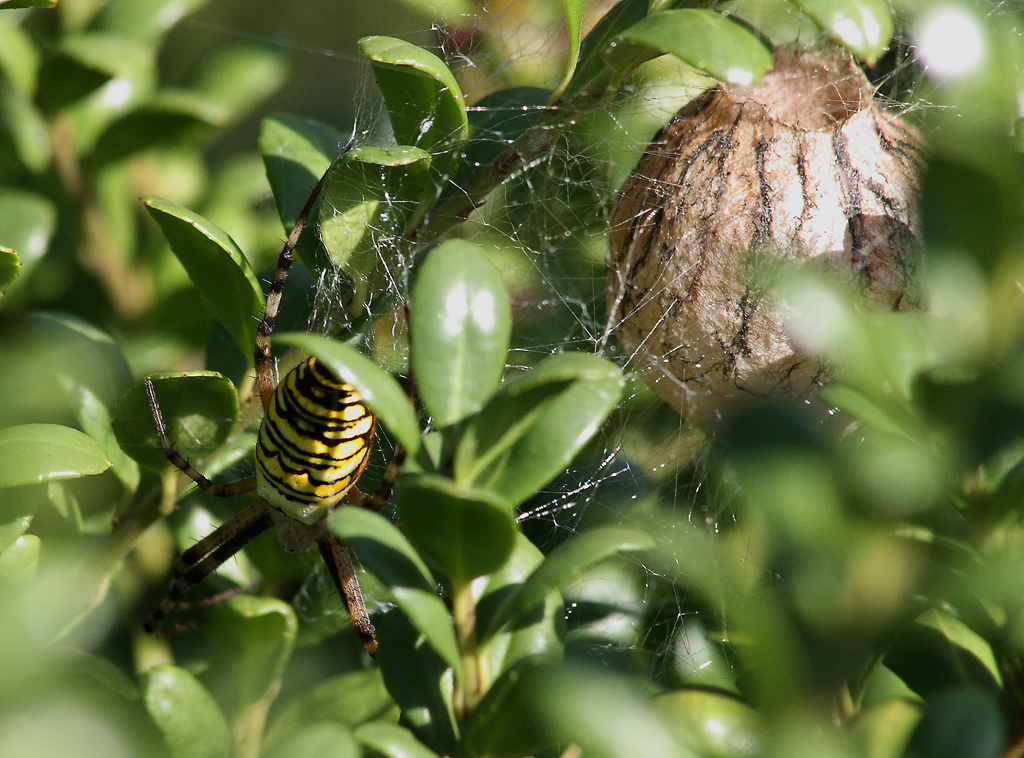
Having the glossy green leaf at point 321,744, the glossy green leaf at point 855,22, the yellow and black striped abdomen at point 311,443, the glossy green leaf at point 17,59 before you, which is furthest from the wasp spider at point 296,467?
the glossy green leaf at point 17,59

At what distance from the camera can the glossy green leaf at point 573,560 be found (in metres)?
0.35

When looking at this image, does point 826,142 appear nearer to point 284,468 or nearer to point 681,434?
point 681,434

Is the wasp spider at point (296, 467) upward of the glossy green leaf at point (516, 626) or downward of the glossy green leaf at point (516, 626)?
downward

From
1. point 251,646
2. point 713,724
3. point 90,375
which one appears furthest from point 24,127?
point 713,724

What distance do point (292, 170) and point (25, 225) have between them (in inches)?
14.7

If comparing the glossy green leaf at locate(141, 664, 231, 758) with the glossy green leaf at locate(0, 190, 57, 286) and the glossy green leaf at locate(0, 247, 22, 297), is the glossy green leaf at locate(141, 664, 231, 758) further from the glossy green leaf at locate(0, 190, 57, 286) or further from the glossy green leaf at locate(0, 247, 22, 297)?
the glossy green leaf at locate(0, 190, 57, 286)

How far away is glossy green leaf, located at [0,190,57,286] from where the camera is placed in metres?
0.79

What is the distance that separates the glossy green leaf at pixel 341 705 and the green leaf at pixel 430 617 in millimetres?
218

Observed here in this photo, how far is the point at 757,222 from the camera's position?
0.57 m

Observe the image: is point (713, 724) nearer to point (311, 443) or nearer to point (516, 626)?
point (516, 626)

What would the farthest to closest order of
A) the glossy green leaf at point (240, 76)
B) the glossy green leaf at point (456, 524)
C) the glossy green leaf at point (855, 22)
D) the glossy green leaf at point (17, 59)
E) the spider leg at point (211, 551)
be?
the glossy green leaf at point (240, 76) → the glossy green leaf at point (17, 59) → the spider leg at point (211, 551) → the glossy green leaf at point (855, 22) → the glossy green leaf at point (456, 524)

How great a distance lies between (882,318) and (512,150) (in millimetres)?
279

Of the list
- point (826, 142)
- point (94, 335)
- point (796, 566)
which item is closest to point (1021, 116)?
point (826, 142)

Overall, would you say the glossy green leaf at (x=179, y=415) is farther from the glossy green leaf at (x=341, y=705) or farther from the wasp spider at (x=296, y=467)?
the glossy green leaf at (x=341, y=705)
